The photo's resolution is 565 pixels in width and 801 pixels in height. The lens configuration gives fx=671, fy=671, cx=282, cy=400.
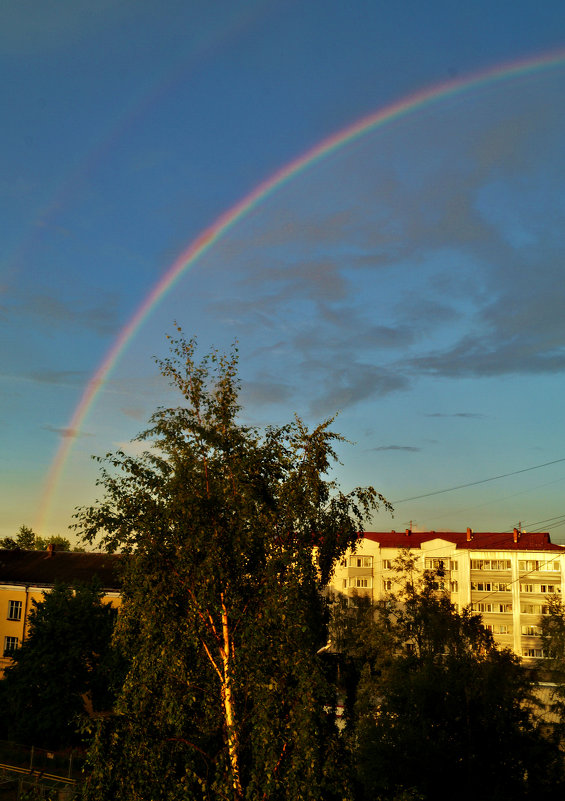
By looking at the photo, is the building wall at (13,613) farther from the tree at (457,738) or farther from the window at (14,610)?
the tree at (457,738)

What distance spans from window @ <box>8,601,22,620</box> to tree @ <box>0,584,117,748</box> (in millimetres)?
17125

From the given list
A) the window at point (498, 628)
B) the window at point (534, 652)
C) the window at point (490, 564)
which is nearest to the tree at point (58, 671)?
the window at point (498, 628)

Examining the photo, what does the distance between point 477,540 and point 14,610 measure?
190 feet

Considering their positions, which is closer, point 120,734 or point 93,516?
point 120,734

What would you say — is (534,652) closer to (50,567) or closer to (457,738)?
(50,567)

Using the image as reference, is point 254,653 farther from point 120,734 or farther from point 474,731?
point 474,731

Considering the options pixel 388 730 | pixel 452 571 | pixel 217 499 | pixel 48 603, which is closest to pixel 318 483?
pixel 217 499

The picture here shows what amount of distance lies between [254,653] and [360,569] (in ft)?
276

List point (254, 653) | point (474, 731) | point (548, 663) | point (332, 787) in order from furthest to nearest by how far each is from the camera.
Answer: point (548, 663)
point (474, 731)
point (254, 653)
point (332, 787)

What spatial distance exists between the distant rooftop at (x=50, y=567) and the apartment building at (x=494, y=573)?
35.2m

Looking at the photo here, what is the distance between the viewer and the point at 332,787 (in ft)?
28.8

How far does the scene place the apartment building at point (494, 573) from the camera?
8012cm

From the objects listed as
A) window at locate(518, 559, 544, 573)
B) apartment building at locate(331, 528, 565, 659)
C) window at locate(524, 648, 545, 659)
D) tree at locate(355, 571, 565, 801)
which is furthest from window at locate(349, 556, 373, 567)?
tree at locate(355, 571, 565, 801)

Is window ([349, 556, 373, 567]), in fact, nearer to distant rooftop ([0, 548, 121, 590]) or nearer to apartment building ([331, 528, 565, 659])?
apartment building ([331, 528, 565, 659])
